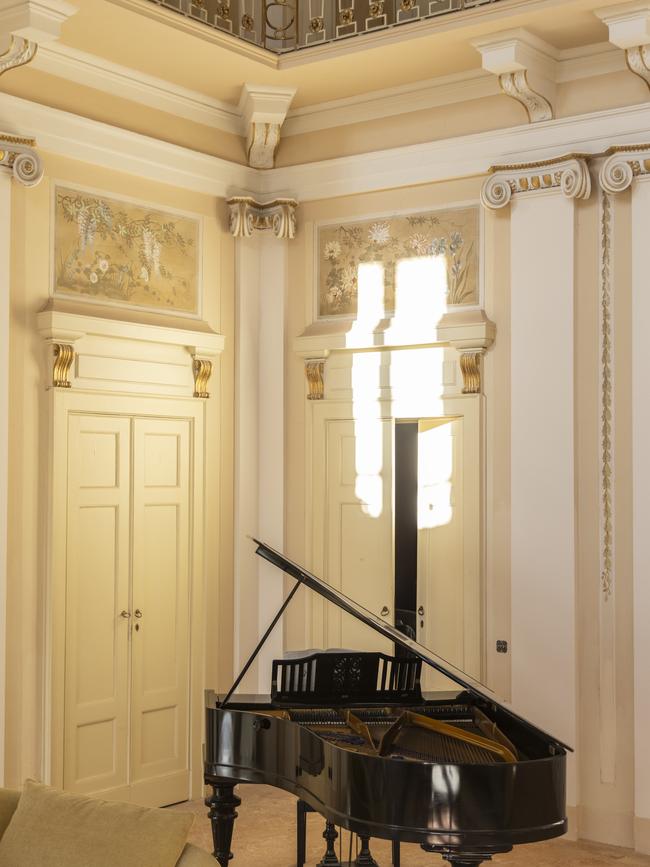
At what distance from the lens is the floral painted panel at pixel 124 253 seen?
17.8 ft

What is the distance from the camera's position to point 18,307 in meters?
5.19

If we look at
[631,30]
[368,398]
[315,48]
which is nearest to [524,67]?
[631,30]

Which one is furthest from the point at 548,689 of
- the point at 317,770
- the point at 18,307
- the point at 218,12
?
the point at 218,12

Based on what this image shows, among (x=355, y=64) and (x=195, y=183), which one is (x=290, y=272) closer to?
(x=195, y=183)

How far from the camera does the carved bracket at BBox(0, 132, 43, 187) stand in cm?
503

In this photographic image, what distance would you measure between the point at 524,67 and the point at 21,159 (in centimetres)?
242

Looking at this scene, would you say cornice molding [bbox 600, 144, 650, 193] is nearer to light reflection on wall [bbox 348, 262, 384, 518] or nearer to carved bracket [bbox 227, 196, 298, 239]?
light reflection on wall [bbox 348, 262, 384, 518]

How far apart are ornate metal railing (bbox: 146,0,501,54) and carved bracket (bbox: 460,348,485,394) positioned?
5.52 ft

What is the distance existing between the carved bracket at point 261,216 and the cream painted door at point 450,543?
4.68ft

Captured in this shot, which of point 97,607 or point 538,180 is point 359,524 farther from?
point 538,180

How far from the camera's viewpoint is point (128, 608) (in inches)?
224

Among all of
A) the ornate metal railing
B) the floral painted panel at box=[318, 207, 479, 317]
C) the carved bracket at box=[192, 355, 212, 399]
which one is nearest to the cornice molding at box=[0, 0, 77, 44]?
the ornate metal railing

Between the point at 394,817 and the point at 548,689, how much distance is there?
80.8 inches

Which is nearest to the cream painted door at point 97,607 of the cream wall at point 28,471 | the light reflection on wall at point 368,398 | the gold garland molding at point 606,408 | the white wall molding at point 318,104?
the cream wall at point 28,471
